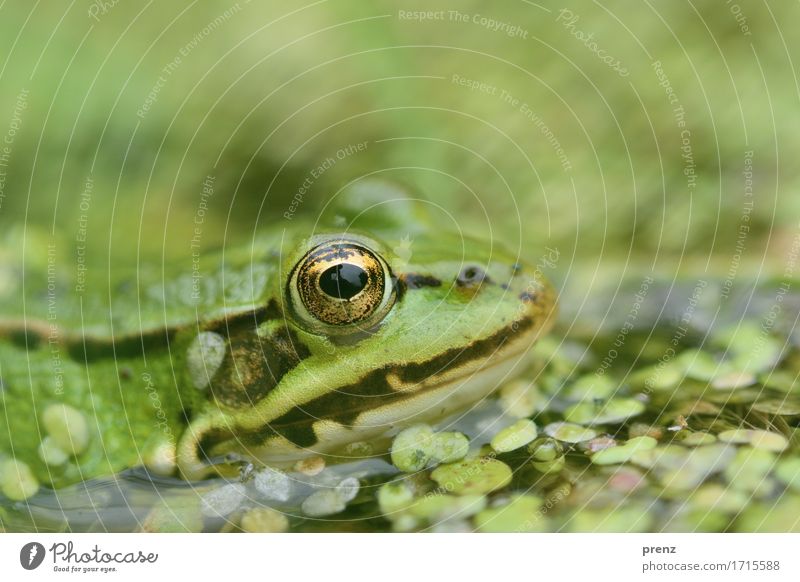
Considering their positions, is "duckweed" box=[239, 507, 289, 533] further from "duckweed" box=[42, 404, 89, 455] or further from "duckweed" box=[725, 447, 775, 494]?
"duckweed" box=[725, 447, 775, 494]

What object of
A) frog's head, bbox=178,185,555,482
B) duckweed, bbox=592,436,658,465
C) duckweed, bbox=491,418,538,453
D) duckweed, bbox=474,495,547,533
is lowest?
duckweed, bbox=474,495,547,533

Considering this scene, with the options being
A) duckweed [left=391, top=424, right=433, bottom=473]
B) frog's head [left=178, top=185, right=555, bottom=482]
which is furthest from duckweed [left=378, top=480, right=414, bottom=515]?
frog's head [left=178, top=185, right=555, bottom=482]

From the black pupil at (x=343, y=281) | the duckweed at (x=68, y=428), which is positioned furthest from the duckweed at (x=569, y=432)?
the duckweed at (x=68, y=428)

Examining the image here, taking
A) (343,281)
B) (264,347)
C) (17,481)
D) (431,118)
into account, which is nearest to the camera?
(343,281)

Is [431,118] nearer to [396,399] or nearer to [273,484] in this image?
[396,399]

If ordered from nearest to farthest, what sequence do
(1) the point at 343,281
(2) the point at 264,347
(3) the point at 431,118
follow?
1. (1) the point at 343,281
2. (2) the point at 264,347
3. (3) the point at 431,118

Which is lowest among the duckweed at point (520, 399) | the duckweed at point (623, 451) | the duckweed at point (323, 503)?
the duckweed at point (323, 503)

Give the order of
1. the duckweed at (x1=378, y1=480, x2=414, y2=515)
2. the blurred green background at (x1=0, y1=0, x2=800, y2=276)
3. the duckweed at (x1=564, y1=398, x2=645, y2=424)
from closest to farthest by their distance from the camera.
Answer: the duckweed at (x1=378, y1=480, x2=414, y2=515) → the duckweed at (x1=564, y1=398, x2=645, y2=424) → the blurred green background at (x1=0, y1=0, x2=800, y2=276)

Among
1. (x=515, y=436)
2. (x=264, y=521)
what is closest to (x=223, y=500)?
(x=264, y=521)

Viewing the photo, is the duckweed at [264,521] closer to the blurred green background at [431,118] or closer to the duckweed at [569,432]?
the duckweed at [569,432]
